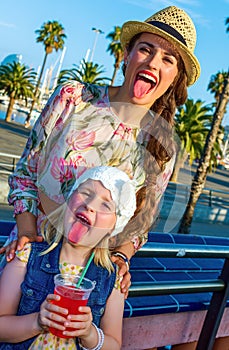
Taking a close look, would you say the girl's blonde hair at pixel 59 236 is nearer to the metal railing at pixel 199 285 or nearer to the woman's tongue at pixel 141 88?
the metal railing at pixel 199 285

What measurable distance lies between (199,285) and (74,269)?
105 centimetres

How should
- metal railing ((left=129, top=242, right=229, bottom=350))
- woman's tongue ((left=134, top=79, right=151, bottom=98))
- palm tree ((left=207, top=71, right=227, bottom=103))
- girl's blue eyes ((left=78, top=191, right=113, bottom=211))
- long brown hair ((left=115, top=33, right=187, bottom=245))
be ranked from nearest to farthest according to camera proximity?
girl's blue eyes ((left=78, top=191, right=113, bottom=211)) → woman's tongue ((left=134, top=79, right=151, bottom=98)) → long brown hair ((left=115, top=33, right=187, bottom=245)) → metal railing ((left=129, top=242, right=229, bottom=350)) → palm tree ((left=207, top=71, right=227, bottom=103))

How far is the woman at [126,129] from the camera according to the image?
6.54ft

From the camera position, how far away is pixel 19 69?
53406 mm

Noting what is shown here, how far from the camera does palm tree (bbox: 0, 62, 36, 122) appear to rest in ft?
174

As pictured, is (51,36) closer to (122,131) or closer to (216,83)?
(216,83)

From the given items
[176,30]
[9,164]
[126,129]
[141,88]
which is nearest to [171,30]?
[176,30]

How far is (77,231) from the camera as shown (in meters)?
1.81

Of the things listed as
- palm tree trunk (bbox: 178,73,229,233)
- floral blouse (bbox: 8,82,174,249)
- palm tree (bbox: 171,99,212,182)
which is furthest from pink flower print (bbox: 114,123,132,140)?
palm tree (bbox: 171,99,212,182)

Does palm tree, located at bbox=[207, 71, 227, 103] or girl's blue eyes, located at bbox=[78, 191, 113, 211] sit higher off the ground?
palm tree, located at bbox=[207, 71, 227, 103]

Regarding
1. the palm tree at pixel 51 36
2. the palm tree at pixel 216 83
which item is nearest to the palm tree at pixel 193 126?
the palm tree at pixel 216 83

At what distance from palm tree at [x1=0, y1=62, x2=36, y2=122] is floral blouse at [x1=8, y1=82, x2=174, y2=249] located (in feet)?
171

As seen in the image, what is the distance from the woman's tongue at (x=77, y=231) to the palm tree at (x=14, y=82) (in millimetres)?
52530

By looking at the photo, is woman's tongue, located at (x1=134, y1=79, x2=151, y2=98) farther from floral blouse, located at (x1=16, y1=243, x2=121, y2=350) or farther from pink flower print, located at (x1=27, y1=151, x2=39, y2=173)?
floral blouse, located at (x1=16, y1=243, x2=121, y2=350)
